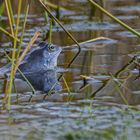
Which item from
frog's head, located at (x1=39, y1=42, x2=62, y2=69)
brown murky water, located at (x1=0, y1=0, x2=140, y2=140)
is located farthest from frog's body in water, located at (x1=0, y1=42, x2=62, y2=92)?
brown murky water, located at (x1=0, y1=0, x2=140, y2=140)

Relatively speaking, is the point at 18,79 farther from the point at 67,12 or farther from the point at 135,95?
the point at 67,12

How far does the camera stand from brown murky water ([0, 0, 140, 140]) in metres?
4.22

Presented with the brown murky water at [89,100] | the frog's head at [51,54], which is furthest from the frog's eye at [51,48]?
the brown murky water at [89,100]

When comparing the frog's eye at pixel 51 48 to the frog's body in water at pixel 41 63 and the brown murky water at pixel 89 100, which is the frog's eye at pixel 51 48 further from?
the brown murky water at pixel 89 100

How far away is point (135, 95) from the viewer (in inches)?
197

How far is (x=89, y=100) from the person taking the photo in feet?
16.1

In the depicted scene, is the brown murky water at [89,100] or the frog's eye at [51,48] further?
the frog's eye at [51,48]

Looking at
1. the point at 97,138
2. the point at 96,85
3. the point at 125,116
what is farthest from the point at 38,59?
the point at 97,138

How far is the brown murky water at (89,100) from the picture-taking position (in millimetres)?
4219

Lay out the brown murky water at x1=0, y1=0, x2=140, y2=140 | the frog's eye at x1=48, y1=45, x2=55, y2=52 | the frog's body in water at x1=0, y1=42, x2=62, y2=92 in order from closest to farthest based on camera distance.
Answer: the brown murky water at x1=0, y1=0, x2=140, y2=140, the frog's body in water at x1=0, y1=42, x2=62, y2=92, the frog's eye at x1=48, y1=45, x2=55, y2=52

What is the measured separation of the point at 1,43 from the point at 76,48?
29.4 inches

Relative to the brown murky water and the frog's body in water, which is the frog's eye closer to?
the frog's body in water

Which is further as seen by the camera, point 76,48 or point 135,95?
point 76,48

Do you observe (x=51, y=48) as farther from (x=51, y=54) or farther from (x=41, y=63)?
(x=41, y=63)
